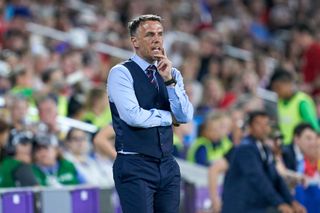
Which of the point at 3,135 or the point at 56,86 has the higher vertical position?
the point at 56,86

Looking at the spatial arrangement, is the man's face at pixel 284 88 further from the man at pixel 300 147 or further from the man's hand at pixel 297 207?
the man's hand at pixel 297 207

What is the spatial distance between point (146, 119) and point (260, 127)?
3238 mm

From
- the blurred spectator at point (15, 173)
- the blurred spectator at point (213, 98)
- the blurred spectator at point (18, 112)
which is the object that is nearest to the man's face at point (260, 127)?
the blurred spectator at point (15, 173)

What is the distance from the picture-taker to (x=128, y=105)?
25.6 ft

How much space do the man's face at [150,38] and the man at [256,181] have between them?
9.46 ft

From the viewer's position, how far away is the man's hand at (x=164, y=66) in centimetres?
781

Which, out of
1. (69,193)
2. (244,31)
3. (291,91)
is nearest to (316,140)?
(291,91)

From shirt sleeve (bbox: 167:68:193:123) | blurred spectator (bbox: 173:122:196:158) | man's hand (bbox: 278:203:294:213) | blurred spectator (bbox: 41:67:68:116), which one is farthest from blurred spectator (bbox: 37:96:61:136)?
shirt sleeve (bbox: 167:68:193:123)

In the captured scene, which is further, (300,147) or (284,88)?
(284,88)

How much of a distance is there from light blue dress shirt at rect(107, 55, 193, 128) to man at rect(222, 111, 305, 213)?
2.74 m

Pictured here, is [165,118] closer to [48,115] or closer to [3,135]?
[3,135]

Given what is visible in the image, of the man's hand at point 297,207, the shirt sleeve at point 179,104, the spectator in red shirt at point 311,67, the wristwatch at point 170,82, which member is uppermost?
the spectator in red shirt at point 311,67

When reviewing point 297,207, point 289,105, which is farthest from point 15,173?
point 289,105

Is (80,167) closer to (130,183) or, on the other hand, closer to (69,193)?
(69,193)
